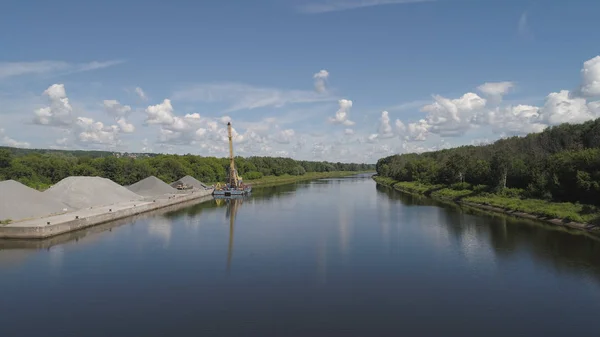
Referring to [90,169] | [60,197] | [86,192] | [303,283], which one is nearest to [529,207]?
[303,283]

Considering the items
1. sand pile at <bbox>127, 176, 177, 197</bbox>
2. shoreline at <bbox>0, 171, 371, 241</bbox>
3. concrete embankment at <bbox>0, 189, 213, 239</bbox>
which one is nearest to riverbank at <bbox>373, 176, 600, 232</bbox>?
shoreline at <bbox>0, 171, 371, 241</bbox>

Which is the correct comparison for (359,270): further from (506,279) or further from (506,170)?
(506,170)

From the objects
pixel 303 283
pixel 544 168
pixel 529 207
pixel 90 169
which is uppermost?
pixel 90 169

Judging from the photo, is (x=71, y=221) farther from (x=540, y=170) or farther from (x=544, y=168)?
(x=544, y=168)

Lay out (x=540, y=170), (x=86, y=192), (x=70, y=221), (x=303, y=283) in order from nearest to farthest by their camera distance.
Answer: (x=303, y=283) → (x=70, y=221) → (x=86, y=192) → (x=540, y=170)

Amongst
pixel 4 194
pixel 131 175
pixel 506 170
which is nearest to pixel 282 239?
pixel 4 194

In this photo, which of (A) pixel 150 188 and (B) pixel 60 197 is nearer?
(B) pixel 60 197

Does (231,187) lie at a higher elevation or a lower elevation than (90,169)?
lower
